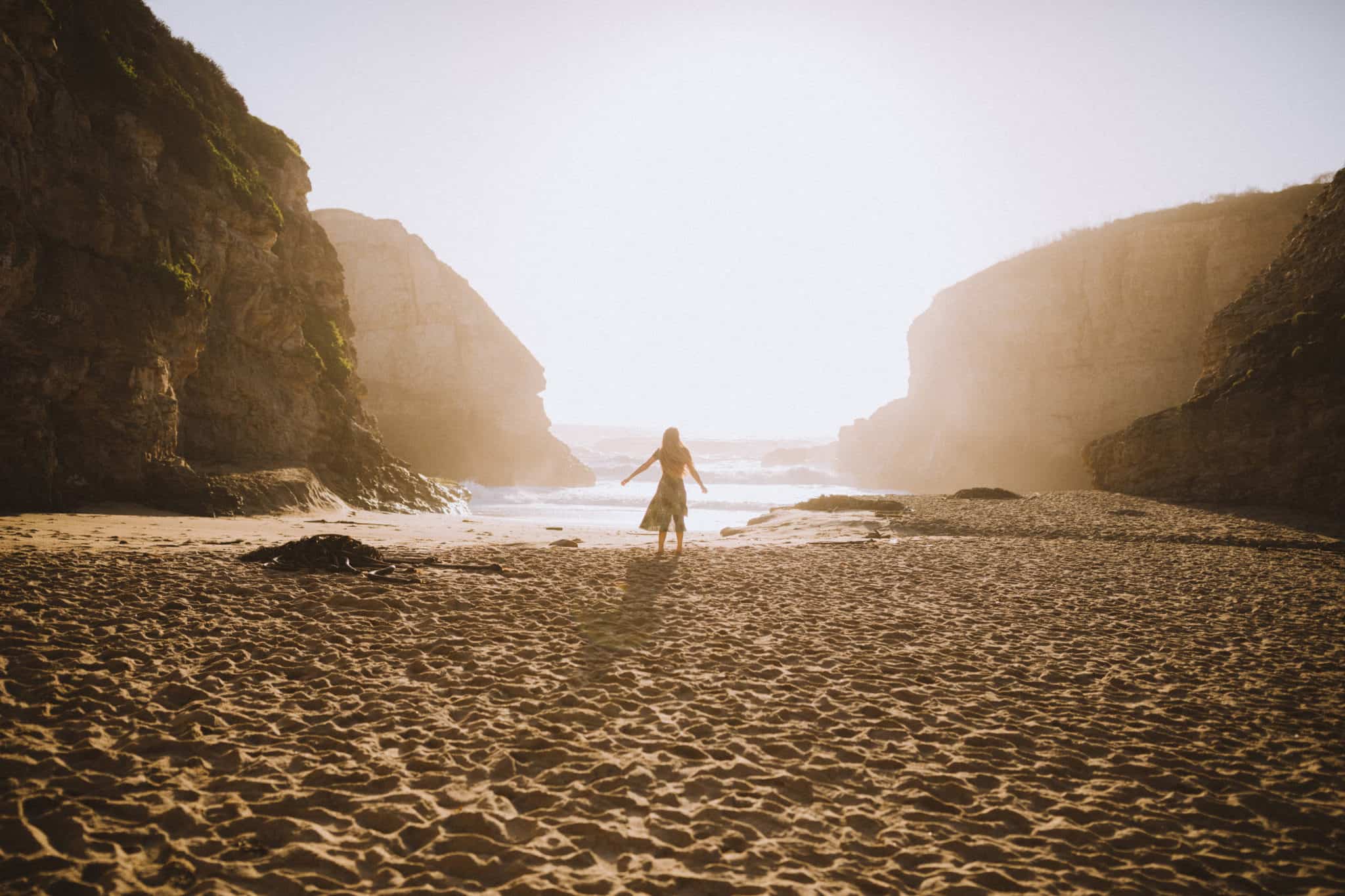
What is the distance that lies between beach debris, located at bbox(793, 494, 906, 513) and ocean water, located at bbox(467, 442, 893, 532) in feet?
12.4

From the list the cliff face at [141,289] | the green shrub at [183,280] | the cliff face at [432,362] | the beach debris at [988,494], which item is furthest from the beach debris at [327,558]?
the cliff face at [432,362]

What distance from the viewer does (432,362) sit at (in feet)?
160

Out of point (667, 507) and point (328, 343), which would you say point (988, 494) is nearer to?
point (667, 507)

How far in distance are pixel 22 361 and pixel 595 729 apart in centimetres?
1589

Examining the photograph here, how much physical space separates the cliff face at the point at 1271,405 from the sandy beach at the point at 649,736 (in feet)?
53.1

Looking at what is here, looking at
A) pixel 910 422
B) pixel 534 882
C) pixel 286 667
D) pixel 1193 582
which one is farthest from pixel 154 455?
pixel 910 422

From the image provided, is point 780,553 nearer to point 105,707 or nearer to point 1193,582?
point 1193,582

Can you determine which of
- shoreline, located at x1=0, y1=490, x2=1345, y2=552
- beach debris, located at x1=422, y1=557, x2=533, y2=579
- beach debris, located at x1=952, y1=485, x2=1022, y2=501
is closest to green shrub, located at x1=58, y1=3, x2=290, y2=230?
shoreline, located at x1=0, y1=490, x2=1345, y2=552

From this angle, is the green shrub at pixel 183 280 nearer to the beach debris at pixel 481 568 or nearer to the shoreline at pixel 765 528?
Result: the shoreline at pixel 765 528

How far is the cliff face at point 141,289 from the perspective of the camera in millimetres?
12516

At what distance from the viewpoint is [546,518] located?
26.8 meters

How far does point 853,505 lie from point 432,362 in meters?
37.9

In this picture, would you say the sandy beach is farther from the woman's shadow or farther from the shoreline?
the shoreline

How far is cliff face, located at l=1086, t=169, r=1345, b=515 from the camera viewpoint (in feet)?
63.9
